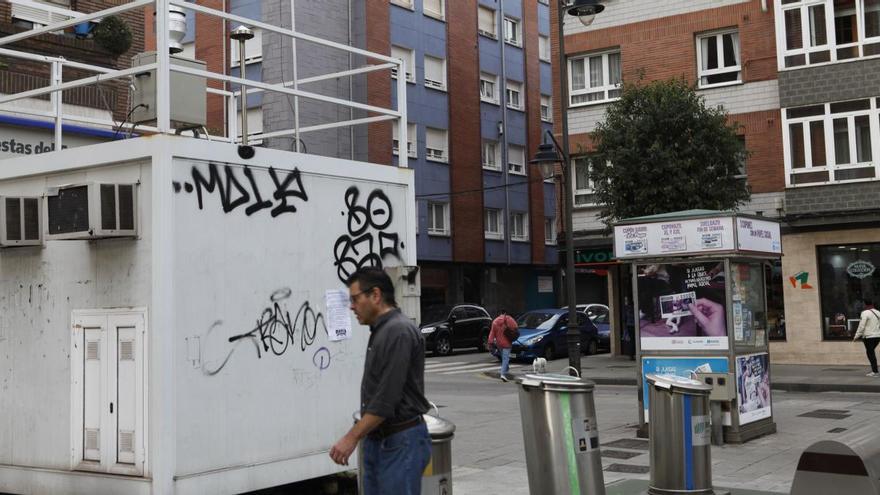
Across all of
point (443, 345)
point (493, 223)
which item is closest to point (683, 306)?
point (443, 345)

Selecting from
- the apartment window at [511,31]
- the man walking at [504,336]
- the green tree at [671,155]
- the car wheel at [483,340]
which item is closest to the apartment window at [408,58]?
the apartment window at [511,31]

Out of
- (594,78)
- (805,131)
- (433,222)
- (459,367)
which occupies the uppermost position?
(594,78)

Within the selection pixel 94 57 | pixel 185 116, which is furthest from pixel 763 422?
pixel 94 57

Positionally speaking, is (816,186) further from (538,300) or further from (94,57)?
(538,300)

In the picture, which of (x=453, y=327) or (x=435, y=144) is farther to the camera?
(x=435, y=144)

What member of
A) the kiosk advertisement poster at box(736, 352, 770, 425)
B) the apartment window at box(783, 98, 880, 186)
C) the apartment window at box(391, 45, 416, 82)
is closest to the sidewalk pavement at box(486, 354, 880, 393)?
the apartment window at box(783, 98, 880, 186)

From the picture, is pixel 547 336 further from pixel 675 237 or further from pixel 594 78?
pixel 675 237

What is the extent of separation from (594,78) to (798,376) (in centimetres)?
1196

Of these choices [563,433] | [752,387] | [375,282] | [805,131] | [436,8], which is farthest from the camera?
[436,8]

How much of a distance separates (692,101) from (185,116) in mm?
16850

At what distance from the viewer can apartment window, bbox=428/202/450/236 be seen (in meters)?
38.2

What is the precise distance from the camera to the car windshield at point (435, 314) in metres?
32.0

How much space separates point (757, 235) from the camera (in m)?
12.1

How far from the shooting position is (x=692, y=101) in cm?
2247
